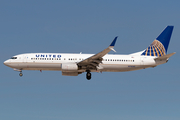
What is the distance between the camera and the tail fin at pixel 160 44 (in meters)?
55.8

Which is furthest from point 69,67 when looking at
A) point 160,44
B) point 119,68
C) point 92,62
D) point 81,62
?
point 160,44

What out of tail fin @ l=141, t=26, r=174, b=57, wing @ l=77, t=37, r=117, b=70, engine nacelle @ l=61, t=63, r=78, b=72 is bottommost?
engine nacelle @ l=61, t=63, r=78, b=72

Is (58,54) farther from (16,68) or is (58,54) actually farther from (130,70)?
(130,70)

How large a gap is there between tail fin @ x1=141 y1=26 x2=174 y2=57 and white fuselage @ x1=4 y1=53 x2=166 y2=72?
2.37 m

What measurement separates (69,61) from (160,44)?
1629 centimetres

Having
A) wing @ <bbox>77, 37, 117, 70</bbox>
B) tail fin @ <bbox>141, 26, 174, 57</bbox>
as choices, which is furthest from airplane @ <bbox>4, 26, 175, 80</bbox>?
tail fin @ <bbox>141, 26, 174, 57</bbox>

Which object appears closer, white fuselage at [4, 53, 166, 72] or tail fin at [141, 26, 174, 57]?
white fuselage at [4, 53, 166, 72]

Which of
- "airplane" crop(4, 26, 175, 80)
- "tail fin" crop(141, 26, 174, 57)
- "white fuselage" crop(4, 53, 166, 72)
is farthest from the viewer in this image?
"tail fin" crop(141, 26, 174, 57)

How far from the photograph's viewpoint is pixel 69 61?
52281 mm

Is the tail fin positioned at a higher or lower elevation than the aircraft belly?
higher

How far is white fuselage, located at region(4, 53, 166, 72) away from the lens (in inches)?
2036

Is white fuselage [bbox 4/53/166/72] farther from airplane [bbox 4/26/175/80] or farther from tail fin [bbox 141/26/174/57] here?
tail fin [bbox 141/26/174/57]

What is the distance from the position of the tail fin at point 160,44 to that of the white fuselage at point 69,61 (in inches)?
93.2

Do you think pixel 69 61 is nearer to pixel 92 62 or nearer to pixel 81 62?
pixel 81 62
